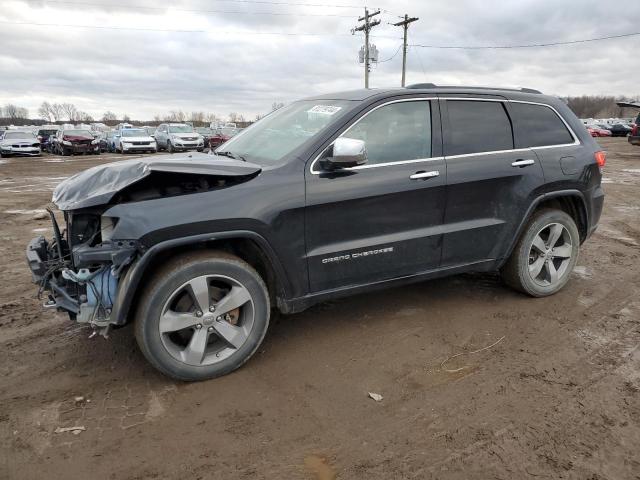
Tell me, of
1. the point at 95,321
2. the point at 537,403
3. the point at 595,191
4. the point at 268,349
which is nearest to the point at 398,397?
the point at 537,403

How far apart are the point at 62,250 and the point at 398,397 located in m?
2.55

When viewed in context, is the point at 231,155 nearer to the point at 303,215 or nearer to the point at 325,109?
the point at 325,109

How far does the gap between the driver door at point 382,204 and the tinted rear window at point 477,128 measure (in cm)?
16

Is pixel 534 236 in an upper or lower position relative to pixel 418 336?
upper

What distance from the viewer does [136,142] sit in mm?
27922

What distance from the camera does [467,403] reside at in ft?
9.39

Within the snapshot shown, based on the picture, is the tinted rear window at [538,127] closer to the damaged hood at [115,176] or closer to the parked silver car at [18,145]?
the damaged hood at [115,176]

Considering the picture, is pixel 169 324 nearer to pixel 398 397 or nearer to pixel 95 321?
pixel 95 321

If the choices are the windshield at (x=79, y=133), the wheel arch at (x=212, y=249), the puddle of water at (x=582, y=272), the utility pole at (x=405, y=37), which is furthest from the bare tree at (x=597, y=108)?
the wheel arch at (x=212, y=249)

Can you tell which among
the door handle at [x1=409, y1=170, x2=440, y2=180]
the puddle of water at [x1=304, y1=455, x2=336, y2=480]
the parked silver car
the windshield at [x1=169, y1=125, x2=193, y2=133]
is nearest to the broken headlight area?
the puddle of water at [x1=304, y1=455, x2=336, y2=480]

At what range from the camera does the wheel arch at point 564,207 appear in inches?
164

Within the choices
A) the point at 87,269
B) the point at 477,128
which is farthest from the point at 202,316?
the point at 477,128

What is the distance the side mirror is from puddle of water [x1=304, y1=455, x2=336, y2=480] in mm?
1784

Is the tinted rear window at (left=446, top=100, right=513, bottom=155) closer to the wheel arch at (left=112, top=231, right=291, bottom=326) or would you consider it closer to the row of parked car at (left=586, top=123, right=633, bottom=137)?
the wheel arch at (left=112, top=231, right=291, bottom=326)
